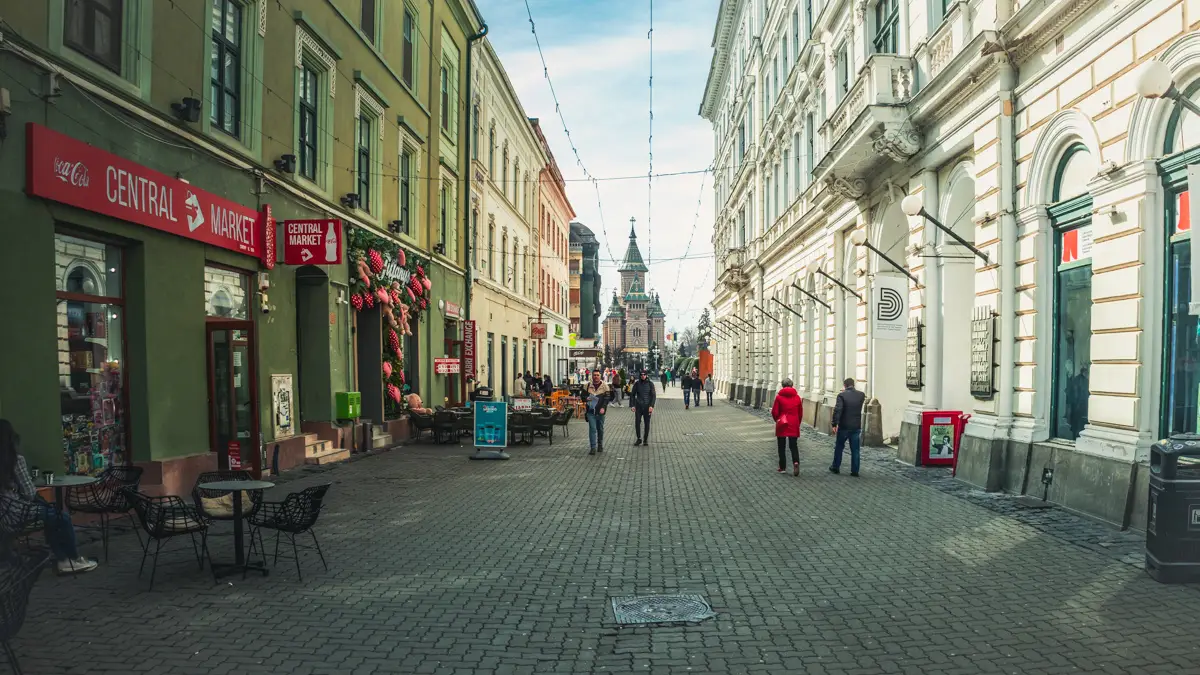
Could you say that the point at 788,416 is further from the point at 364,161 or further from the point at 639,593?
the point at 364,161

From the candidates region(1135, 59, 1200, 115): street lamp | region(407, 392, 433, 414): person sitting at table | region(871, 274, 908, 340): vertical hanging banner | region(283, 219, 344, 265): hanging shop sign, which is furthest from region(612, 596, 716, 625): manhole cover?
region(407, 392, 433, 414): person sitting at table

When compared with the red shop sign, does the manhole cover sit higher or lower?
lower

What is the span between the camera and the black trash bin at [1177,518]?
6621mm

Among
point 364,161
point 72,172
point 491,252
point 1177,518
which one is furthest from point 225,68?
point 491,252

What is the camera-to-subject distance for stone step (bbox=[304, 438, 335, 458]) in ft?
48.9

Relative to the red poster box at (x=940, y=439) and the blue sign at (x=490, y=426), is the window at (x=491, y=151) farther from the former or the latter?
the red poster box at (x=940, y=439)

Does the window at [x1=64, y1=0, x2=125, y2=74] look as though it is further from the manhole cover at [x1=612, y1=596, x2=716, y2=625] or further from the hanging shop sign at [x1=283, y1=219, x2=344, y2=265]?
the manhole cover at [x1=612, y1=596, x2=716, y2=625]

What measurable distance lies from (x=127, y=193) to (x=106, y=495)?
3.49m

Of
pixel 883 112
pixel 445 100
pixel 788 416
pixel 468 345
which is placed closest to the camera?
pixel 788 416

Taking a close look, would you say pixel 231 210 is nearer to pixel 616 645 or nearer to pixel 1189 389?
pixel 616 645

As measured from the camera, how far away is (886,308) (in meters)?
15.4

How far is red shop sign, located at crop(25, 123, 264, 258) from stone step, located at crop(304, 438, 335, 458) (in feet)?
12.7

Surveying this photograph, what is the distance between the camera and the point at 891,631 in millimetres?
5523

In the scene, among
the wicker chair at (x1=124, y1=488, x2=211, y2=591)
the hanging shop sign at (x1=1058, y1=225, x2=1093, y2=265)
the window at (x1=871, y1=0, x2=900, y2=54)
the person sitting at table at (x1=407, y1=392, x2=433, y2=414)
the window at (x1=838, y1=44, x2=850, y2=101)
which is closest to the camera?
the wicker chair at (x1=124, y1=488, x2=211, y2=591)
